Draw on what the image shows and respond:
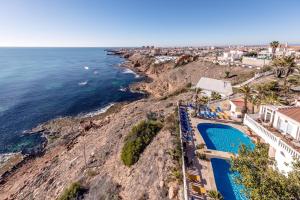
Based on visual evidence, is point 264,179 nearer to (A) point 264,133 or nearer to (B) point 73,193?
(A) point 264,133

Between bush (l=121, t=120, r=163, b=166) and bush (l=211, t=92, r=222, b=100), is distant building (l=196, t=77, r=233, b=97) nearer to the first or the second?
bush (l=211, t=92, r=222, b=100)

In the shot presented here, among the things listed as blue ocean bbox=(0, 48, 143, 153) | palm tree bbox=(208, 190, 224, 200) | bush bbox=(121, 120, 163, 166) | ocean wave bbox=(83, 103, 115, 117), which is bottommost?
ocean wave bbox=(83, 103, 115, 117)

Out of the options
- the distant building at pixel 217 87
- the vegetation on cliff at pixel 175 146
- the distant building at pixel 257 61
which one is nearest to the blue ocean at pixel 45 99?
the distant building at pixel 217 87

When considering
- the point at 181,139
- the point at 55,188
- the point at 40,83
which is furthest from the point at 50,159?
the point at 40,83

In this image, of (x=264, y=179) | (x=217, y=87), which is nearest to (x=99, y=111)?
(x=217, y=87)

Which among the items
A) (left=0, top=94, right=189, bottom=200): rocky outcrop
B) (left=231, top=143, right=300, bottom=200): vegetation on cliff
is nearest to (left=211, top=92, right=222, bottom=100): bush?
(left=0, top=94, right=189, bottom=200): rocky outcrop

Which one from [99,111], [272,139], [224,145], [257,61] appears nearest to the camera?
[272,139]
